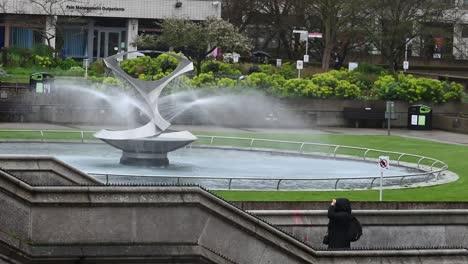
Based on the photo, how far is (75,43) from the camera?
287 feet

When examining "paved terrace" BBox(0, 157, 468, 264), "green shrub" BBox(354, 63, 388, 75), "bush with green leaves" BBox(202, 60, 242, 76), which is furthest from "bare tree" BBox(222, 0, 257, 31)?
"paved terrace" BBox(0, 157, 468, 264)

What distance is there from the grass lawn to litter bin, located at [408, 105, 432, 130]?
6158 millimetres

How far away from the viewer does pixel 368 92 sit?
58688mm

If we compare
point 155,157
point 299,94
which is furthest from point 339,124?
point 155,157

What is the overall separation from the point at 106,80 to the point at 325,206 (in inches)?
1181

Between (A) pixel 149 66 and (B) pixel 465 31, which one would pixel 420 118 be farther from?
(B) pixel 465 31

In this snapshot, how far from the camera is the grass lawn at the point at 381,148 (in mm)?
27531

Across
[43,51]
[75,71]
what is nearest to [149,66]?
[75,71]

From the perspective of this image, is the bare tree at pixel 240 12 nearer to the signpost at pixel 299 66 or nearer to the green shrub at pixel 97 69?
the green shrub at pixel 97 69

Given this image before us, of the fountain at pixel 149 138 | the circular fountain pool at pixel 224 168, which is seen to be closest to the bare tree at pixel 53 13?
the circular fountain pool at pixel 224 168

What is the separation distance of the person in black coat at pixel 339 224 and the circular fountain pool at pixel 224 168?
9444mm

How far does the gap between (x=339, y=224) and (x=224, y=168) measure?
50.4 feet

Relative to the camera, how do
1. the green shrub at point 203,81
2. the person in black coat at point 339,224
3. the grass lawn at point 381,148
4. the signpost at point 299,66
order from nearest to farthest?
the person in black coat at point 339,224
the grass lawn at point 381,148
the green shrub at point 203,81
the signpost at point 299,66

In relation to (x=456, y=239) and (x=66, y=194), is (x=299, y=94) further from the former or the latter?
(x=66, y=194)
